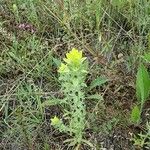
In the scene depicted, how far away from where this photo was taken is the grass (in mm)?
2035

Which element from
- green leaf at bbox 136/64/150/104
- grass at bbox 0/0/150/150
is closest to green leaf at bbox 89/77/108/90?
grass at bbox 0/0/150/150

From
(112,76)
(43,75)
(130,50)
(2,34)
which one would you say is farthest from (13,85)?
(130,50)

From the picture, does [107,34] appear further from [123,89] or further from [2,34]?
[2,34]

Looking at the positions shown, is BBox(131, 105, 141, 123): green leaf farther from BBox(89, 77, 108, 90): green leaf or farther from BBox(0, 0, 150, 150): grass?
BBox(89, 77, 108, 90): green leaf

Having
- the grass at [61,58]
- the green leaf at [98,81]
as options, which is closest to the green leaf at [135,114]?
the grass at [61,58]

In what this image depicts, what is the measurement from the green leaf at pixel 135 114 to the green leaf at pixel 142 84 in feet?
0.24

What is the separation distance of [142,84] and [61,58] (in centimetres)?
55

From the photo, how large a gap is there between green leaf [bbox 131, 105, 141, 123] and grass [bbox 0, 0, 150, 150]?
0.12ft

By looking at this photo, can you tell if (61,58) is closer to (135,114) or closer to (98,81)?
(98,81)

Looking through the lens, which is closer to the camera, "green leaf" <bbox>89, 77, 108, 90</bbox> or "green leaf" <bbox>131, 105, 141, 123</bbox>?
"green leaf" <bbox>131, 105, 141, 123</bbox>

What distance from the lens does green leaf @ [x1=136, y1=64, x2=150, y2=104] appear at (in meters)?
2.04

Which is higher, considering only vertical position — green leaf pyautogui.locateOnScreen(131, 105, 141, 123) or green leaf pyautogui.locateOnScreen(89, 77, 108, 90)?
green leaf pyautogui.locateOnScreen(89, 77, 108, 90)

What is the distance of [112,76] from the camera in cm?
216

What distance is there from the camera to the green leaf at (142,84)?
2037 mm
